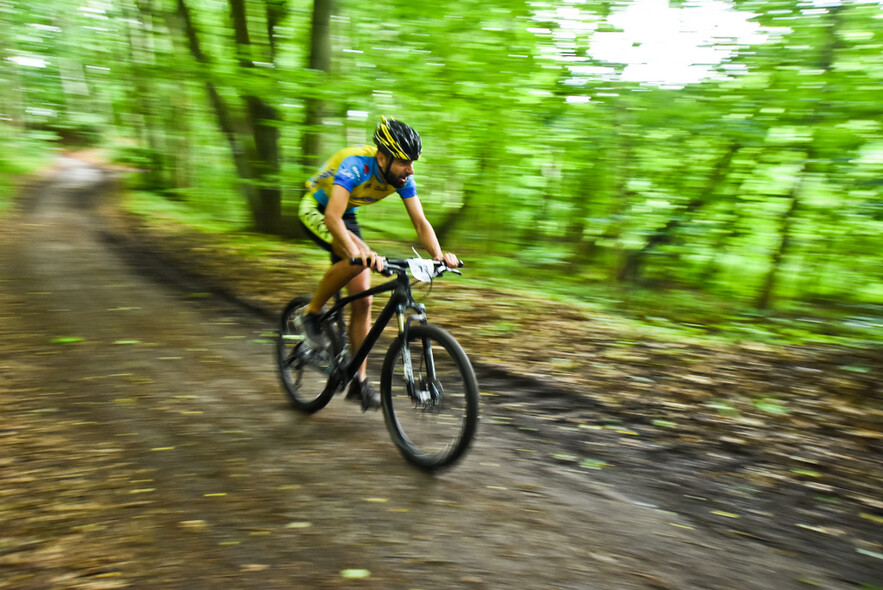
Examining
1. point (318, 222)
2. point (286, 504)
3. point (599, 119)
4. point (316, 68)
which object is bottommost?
point (286, 504)

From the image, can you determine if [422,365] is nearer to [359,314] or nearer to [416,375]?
[416,375]

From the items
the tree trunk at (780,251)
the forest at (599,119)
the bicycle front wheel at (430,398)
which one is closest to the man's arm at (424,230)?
the bicycle front wheel at (430,398)

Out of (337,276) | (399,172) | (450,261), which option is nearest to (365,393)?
(337,276)

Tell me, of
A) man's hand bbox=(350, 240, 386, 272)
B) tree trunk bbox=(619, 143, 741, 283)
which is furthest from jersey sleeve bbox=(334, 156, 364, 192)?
tree trunk bbox=(619, 143, 741, 283)

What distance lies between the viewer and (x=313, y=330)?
4664 mm

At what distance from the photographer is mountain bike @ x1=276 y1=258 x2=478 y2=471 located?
11.7 feet

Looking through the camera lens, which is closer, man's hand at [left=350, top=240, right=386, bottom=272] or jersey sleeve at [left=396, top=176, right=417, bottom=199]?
man's hand at [left=350, top=240, right=386, bottom=272]

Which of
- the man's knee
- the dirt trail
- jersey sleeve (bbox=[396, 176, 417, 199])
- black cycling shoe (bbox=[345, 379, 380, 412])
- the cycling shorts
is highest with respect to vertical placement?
jersey sleeve (bbox=[396, 176, 417, 199])

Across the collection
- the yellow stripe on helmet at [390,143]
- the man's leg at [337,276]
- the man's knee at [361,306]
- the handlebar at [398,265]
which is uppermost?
the yellow stripe on helmet at [390,143]

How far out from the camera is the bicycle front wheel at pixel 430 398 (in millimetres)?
3502

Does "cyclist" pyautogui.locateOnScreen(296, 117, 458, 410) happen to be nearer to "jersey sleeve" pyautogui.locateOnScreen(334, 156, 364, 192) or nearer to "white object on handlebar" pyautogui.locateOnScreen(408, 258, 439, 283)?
"jersey sleeve" pyautogui.locateOnScreen(334, 156, 364, 192)

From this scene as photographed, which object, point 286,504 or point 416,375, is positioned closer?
point 286,504

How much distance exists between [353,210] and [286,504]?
2.14 m

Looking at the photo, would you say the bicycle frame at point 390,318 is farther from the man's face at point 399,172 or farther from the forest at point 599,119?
the forest at point 599,119
